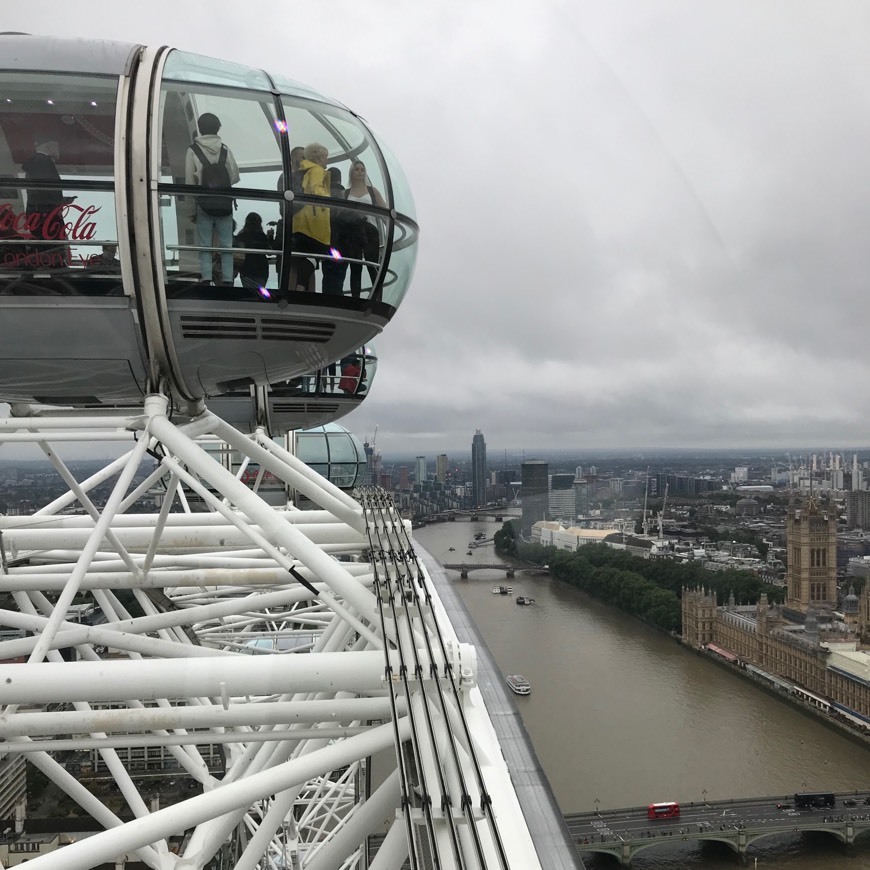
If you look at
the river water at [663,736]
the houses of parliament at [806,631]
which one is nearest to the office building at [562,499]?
the houses of parliament at [806,631]

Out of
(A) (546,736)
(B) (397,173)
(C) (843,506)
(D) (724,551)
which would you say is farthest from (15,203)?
(C) (843,506)

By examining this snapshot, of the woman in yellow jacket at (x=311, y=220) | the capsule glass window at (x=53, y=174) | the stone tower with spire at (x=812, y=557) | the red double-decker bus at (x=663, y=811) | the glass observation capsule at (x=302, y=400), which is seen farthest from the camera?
the stone tower with spire at (x=812, y=557)

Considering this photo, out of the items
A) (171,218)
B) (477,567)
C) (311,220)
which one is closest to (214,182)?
(171,218)

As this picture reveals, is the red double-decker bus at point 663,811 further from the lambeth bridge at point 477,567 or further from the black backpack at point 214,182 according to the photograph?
the lambeth bridge at point 477,567

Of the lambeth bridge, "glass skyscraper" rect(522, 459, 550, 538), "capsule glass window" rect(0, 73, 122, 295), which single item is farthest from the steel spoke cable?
"glass skyscraper" rect(522, 459, 550, 538)

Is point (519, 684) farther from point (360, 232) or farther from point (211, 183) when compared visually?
point (211, 183)

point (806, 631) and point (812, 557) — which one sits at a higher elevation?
point (812, 557)

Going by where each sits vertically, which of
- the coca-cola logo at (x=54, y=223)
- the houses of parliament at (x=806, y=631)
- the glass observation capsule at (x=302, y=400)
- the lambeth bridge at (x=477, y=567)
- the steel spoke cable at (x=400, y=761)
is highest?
the coca-cola logo at (x=54, y=223)
